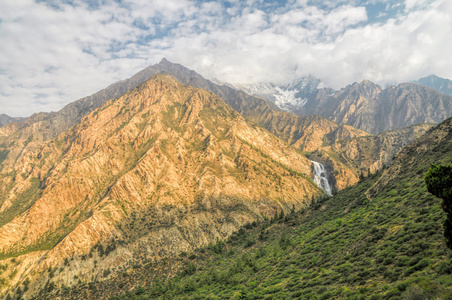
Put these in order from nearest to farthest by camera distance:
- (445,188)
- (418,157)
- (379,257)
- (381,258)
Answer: (445,188)
(381,258)
(379,257)
(418,157)

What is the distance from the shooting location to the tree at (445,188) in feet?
57.0

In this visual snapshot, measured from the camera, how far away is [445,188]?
57.7ft

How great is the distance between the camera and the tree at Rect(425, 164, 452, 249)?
683 inches

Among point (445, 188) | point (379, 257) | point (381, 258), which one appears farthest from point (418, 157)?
point (445, 188)

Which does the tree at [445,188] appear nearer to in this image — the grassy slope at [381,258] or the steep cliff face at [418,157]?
the grassy slope at [381,258]

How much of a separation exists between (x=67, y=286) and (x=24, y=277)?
113ft

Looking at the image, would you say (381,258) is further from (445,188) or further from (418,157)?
(418,157)

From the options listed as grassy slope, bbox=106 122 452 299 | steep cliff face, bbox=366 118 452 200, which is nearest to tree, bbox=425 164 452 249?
grassy slope, bbox=106 122 452 299

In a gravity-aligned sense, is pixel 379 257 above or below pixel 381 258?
below

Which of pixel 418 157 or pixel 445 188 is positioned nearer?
pixel 445 188

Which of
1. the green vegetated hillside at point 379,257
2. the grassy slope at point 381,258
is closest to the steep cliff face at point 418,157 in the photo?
the green vegetated hillside at point 379,257

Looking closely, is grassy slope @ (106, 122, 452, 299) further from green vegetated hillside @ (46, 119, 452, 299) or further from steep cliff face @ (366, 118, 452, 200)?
steep cliff face @ (366, 118, 452, 200)

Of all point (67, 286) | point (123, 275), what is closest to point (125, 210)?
point (67, 286)

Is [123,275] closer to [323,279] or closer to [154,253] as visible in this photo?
[154,253]
